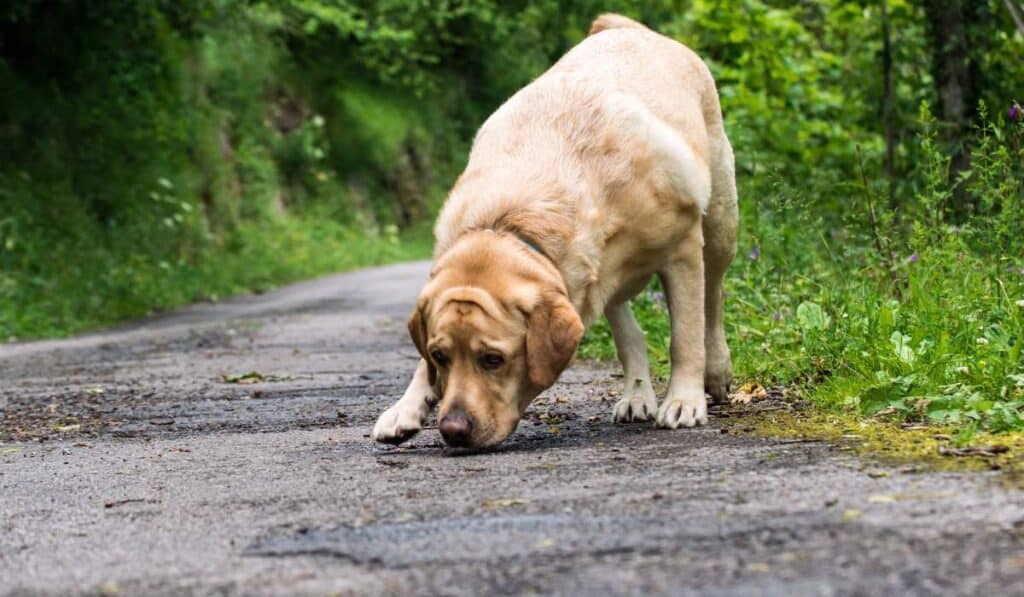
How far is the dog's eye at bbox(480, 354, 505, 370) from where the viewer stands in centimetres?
470

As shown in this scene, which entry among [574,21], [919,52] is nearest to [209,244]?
[574,21]

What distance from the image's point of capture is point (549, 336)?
4746 mm

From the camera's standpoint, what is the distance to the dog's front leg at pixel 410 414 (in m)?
5.09

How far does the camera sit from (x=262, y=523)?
3.56m

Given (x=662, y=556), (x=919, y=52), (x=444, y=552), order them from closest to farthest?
(x=662, y=556) → (x=444, y=552) → (x=919, y=52)

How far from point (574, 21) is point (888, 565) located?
25.3 m

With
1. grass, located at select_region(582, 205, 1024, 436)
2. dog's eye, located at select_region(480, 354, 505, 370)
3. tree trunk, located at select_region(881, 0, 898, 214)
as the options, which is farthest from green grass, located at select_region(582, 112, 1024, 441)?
tree trunk, located at select_region(881, 0, 898, 214)

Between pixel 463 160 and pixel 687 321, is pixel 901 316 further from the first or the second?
pixel 463 160

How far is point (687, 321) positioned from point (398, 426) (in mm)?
1227

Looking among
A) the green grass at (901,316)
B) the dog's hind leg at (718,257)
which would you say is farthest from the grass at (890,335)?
the dog's hind leg at (718,257)

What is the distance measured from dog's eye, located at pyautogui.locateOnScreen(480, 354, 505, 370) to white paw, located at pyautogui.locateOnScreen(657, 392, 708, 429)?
0.85 metres

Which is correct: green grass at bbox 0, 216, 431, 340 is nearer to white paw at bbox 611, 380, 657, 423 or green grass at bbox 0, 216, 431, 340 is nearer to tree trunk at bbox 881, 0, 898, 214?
tree trunk at bbox 881, 0, 898, 214

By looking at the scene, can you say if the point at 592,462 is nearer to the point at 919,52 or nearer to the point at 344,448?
the point at 344,448

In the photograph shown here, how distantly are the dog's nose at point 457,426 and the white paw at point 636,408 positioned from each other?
1.16 m
